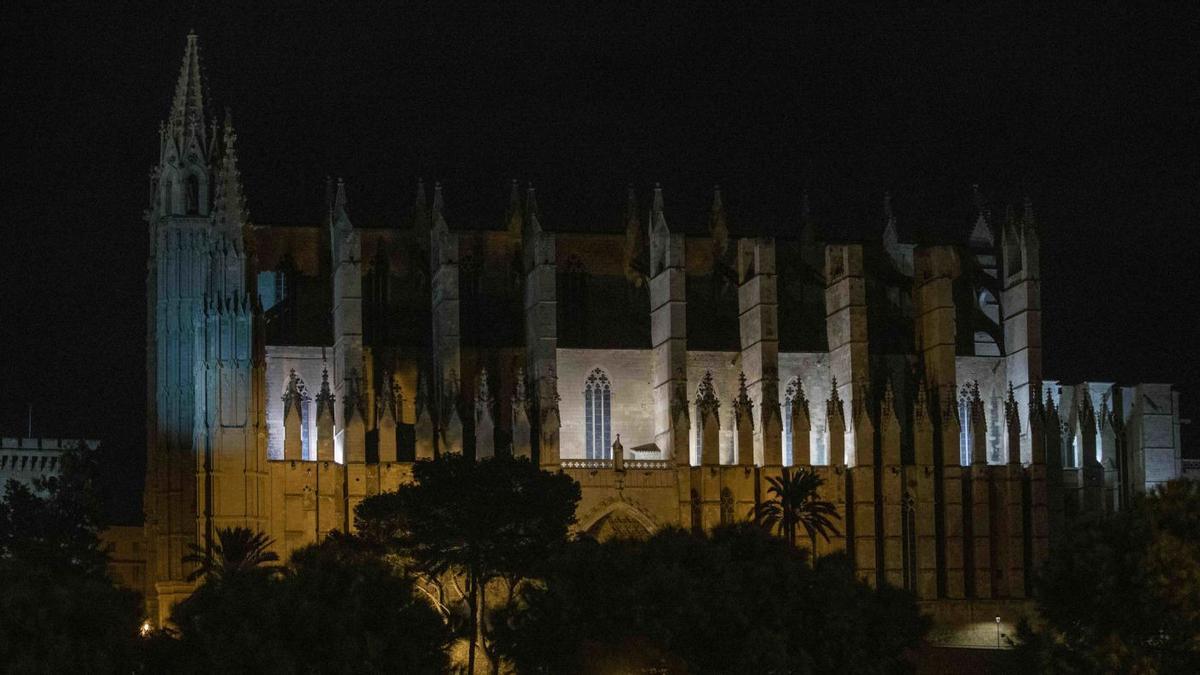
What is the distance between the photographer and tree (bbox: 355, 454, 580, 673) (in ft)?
238

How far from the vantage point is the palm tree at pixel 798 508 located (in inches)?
3228

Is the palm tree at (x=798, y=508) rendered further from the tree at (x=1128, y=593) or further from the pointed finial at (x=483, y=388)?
the tree at (x=1128, y=593)

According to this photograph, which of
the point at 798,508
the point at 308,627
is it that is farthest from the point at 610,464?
the point at 308,627

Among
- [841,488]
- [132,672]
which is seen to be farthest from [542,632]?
[841,488]

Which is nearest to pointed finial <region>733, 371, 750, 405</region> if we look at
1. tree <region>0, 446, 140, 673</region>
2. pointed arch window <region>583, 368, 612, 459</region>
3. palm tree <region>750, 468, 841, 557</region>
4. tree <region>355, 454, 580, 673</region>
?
palm tree <region>750, 468, 841, 557</region>

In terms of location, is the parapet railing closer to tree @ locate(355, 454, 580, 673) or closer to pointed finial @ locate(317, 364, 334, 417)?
tree @ locate(355, 454, 580, 673)

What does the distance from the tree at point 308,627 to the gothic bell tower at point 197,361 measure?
76.4 ft

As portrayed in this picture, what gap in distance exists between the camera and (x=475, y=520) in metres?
73.2

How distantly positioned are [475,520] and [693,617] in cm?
1787

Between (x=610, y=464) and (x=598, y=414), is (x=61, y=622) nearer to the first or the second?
(x=610, y=464)

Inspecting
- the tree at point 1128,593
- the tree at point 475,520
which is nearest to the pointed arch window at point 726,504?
the tree at point 475,520

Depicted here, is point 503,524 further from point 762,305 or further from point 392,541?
point 762,305

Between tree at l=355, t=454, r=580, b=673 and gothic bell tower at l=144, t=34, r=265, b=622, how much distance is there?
5121mm

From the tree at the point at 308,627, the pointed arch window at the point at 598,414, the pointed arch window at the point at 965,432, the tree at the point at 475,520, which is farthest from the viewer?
the pointed arch window at the point at 965,432
